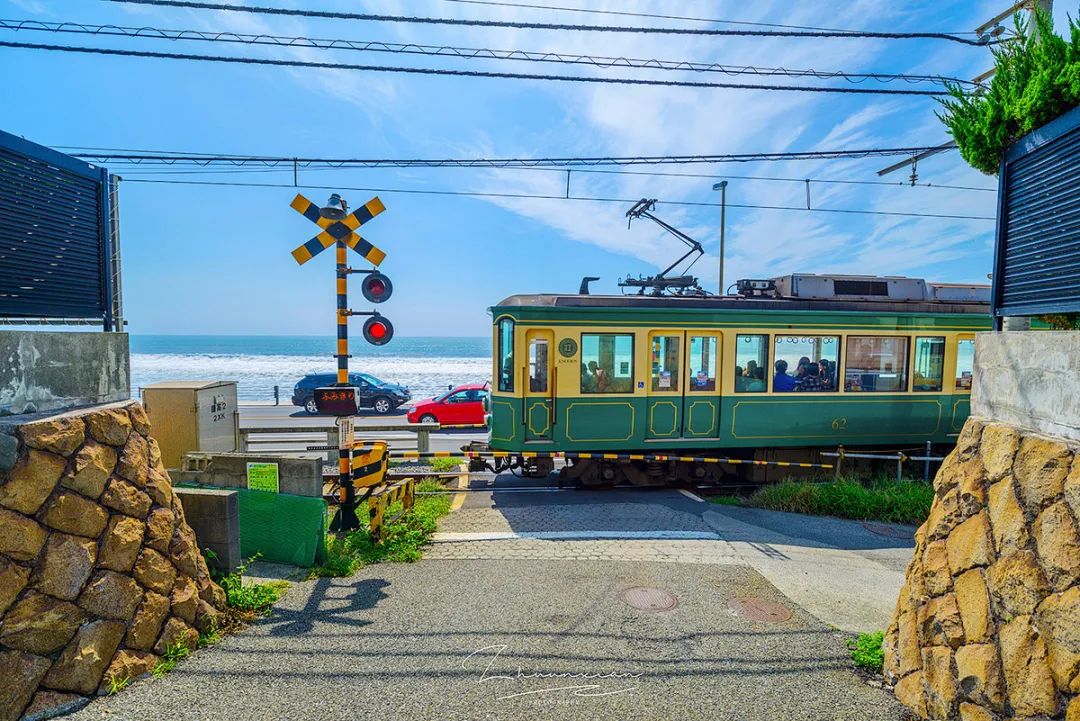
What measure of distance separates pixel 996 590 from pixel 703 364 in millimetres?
6460

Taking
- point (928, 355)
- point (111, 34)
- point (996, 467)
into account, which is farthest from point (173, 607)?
point (928, 355)

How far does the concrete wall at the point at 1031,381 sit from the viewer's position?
114 inches

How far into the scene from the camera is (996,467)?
3.29 meters

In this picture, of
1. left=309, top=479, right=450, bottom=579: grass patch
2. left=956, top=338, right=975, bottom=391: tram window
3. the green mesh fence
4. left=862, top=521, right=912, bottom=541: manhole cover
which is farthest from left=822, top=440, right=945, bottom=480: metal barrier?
the green mesh fence

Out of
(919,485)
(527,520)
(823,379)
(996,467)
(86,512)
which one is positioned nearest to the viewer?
(996,467)

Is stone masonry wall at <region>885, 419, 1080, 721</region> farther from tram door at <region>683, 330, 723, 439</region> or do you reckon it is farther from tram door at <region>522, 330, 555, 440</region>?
tram door at <region>522, 330, 555, 440</region>

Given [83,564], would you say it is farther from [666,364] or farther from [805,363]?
[805,363]

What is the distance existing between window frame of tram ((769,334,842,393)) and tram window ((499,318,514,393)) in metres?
4.65

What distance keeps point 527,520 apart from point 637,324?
367cm

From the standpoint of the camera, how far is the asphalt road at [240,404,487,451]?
14714 millimetres

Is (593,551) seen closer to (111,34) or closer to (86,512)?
(86,512)

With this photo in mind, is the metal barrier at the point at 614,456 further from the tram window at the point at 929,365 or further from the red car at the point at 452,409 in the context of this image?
the red car at the point at 452,409

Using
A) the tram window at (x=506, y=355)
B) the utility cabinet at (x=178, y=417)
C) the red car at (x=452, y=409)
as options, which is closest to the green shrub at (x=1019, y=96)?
the tram window at (x=506, y=355)

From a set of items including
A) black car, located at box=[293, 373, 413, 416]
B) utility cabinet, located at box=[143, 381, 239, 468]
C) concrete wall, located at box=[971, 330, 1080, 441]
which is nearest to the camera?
concrete wall, located at box=[971, 330, 1080, 441]
